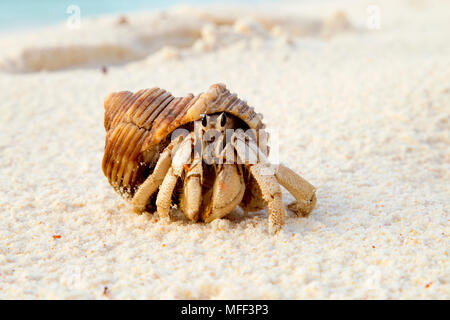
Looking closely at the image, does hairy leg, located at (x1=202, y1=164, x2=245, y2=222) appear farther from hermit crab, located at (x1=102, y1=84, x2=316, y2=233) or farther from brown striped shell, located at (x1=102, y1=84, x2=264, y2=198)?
brown striped shell, located at (x1=102, y1=84, x2=264, y2=198)

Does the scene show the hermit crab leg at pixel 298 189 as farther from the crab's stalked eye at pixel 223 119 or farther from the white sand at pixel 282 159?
the crab's stalked eye at pixel 223 119

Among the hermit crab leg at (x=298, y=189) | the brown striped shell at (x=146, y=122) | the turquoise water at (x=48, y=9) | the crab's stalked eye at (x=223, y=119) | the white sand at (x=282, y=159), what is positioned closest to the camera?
the white sand at (x=282, y=159)

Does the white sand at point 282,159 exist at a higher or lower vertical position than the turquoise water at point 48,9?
lower

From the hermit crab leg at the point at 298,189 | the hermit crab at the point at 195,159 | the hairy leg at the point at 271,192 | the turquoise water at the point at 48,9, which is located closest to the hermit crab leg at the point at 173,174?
the hermit crab at the point at 195,159

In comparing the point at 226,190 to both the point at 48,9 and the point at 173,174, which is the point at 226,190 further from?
the point at 48,9

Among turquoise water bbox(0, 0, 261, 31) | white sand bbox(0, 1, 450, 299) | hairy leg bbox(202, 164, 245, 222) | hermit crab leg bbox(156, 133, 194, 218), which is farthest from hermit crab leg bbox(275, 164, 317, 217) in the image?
turquoise water bbox(0, 0, 261, 31)
